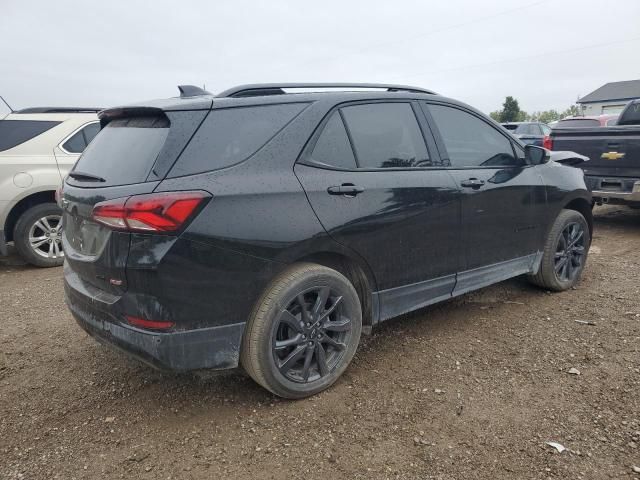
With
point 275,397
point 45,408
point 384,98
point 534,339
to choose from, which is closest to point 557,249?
point 534,339

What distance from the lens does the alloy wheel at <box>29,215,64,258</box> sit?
5.93 metres

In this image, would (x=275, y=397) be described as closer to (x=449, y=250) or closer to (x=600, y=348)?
(x=449, y=250)

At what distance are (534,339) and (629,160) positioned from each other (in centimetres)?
438

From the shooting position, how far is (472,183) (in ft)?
11.9

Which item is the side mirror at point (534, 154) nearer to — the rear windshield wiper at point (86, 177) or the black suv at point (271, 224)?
the black suv at point (271, 224)

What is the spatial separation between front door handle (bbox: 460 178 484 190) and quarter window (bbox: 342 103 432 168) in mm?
326

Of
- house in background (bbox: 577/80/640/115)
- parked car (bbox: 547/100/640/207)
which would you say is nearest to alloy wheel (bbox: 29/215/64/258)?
parked car (bbox: 547/100/640/207)

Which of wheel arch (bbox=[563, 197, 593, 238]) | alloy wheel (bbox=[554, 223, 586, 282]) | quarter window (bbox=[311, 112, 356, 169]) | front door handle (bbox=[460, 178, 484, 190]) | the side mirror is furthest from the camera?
wheel arch (bbox=[563, 197, 593, 238])

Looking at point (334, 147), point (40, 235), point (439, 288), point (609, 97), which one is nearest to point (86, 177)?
point (334, 147)

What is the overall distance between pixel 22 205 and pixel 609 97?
56.7m

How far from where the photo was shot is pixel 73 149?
6.26 meters

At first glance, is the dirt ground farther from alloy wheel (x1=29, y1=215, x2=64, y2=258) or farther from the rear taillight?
alloy wheel (x1=29, y1=215, x2=64, y2=258)

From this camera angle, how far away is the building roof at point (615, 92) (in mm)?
49312

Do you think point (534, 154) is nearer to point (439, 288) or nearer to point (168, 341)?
point (439, 288)
